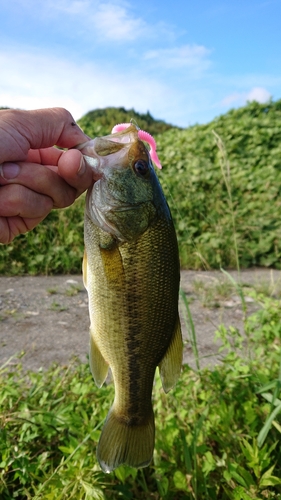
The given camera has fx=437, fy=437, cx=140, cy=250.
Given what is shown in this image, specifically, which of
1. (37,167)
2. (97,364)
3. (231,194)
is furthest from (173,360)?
(231,194)

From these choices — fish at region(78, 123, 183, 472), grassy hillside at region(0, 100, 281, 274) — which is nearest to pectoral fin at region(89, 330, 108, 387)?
fish at region(78, 123, 183, 472)

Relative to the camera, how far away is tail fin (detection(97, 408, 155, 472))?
1.64 m

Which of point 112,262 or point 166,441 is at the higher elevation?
point 112,262

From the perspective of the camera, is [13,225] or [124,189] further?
[13,225]

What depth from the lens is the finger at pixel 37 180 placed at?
5.70 feet

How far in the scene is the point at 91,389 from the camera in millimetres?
2654

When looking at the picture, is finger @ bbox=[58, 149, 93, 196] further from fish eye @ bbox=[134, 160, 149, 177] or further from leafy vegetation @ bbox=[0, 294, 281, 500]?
leafy vegetation @ bbox=[0, 294, 281, 500]

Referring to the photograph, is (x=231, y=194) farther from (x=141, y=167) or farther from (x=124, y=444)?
(x=124, y=444)

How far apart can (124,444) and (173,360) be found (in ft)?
1.22

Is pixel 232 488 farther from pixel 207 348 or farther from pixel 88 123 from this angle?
pixel 88 123

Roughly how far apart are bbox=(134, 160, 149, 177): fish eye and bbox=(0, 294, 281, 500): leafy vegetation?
47.3 inches

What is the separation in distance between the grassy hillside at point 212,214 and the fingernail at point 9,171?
9.23ft

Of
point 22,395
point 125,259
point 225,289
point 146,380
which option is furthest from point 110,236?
point 225,289

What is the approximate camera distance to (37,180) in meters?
1.78
